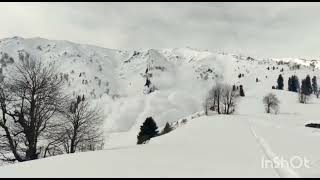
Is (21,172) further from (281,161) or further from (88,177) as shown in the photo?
(281,161)

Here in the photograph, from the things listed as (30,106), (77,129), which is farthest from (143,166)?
(77,129)

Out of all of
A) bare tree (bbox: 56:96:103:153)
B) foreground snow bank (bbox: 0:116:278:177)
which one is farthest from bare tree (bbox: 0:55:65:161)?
foreground snow bank (bbox: 0:116:278:177)

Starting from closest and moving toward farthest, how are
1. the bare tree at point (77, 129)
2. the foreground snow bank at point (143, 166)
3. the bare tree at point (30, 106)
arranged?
the foreground snow bank at point (143, 166) → the bare tree at point (30, 106) → the bare tree at point (77, 129)

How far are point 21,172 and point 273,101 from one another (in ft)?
461

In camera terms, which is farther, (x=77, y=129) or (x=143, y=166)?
(x=77, y=129)

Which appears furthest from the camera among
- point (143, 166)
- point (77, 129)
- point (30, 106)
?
point (77, 129)

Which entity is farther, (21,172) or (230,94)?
(230,94)

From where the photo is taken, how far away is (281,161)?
631 inches

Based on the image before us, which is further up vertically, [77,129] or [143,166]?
[143,166]

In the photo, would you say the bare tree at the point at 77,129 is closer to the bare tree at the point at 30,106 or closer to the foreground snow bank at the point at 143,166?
the bare tree at the point at 30,106

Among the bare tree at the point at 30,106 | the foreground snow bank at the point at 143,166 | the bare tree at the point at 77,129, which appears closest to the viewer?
the foreground snow bank at the point at 143,166

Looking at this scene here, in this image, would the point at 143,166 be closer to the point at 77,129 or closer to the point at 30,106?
the point at 30,106

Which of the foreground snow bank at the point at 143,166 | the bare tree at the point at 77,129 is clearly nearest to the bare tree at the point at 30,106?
the bare tree at the point at 77,129

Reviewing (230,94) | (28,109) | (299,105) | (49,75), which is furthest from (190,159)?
(299,105)
